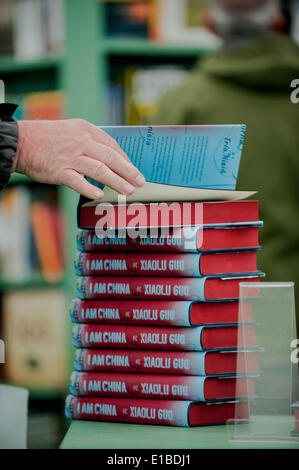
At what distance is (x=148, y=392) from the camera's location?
3.17 ft

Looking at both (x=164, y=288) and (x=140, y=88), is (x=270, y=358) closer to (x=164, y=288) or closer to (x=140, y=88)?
(x=164, y=288)

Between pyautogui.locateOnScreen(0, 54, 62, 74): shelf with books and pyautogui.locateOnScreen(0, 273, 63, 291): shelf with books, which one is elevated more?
pyautogui.locateOnScreen(0, 54, 62, 74): shelf with books

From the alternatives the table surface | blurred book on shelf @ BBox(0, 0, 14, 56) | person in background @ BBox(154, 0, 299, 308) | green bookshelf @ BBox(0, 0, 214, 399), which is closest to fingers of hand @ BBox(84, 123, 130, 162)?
the table surface

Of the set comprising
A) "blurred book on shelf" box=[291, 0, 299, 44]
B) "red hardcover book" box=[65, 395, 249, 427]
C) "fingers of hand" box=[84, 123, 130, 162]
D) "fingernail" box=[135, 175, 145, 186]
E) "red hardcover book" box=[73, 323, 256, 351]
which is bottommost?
"red hardcover book" box=[65, 395, 249, 427]

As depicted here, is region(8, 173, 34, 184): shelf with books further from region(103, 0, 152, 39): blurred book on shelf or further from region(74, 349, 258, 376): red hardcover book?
region(74, 349, 258, 376): red hardcover book

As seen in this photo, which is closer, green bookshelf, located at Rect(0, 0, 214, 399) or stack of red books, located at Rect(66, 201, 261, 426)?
stack of red books, located at Rect(66, 201, 261, 426)

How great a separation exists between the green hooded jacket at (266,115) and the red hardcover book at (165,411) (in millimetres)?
689

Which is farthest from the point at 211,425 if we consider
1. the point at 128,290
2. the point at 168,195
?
the point at 168,195

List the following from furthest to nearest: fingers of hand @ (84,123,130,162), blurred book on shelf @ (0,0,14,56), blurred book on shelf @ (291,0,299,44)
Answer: blurred book on shelf @ (0,0,14,56), blurred book on shelf @ (291,0,299,44), fingers of hand @ (84,123,130,162)

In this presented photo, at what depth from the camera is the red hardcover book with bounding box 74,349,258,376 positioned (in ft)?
3.10

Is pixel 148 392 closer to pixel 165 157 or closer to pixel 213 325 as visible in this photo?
pixel 213 325

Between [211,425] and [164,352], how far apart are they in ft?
0.37

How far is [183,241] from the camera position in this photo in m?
0.96

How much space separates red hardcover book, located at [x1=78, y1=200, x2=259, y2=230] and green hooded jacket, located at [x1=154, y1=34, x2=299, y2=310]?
65 centimetres
